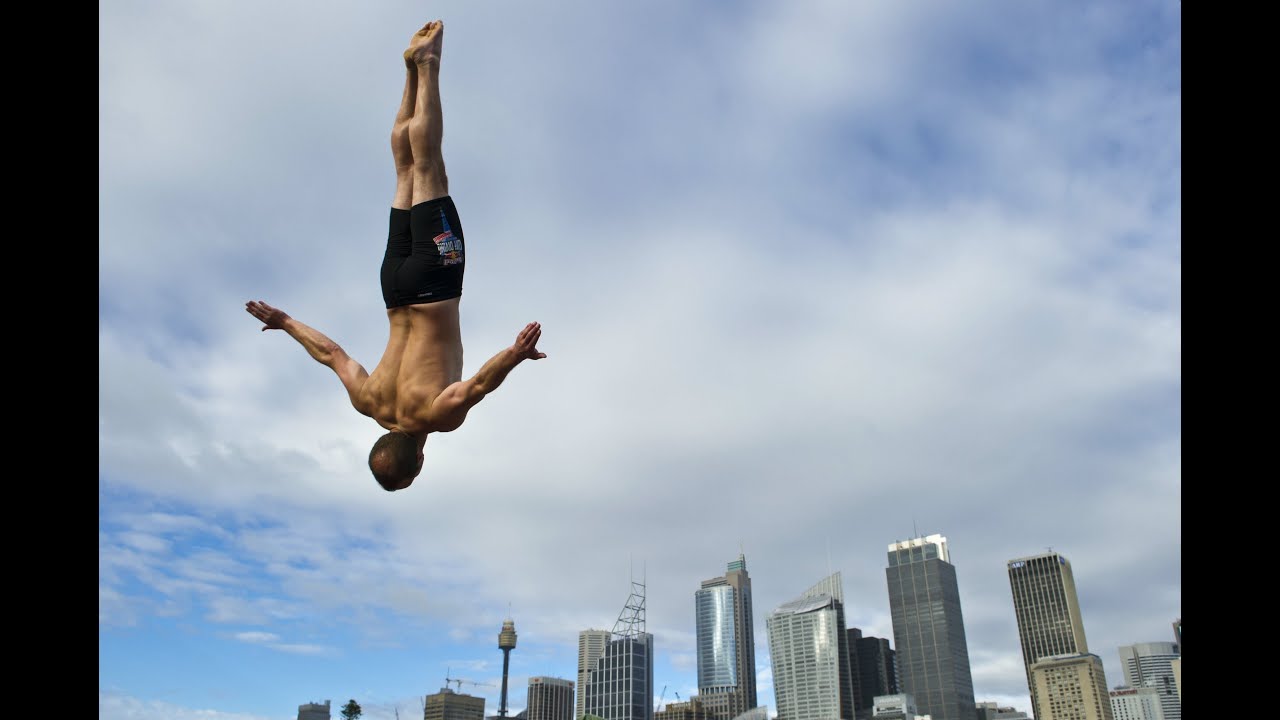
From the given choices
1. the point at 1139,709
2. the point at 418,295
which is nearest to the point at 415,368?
the point at 418,295

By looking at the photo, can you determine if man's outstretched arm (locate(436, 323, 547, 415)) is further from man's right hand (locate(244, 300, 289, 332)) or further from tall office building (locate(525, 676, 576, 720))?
tall office building (locate(525, 676, 576, 720))

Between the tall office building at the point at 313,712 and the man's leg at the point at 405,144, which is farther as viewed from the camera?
the tall office building at the point at 313,712

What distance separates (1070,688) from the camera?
17400cm

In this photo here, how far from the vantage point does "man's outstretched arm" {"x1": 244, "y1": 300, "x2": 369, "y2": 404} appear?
5621 mm

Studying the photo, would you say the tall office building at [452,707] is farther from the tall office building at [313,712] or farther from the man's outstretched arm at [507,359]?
the man's outstretched arm at [507,359]

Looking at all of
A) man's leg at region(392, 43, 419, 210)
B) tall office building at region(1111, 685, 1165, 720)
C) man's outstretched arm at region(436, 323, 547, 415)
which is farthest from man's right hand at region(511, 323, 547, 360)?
tall office building at region(1111, 685, 1165, 720)

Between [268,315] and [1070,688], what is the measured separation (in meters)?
201

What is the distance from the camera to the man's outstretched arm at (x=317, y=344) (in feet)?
18.4

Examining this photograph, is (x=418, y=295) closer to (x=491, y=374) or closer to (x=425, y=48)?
(x=491, y=374)

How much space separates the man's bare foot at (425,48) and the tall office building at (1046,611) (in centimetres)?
20471

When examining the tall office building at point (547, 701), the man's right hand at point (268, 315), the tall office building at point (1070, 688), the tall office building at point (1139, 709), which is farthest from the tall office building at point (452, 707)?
the man's right hand at point (268, 315)

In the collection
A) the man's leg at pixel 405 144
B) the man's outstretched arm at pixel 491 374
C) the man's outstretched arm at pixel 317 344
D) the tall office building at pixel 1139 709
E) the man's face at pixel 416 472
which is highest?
the man's leg at pixel 405 144
